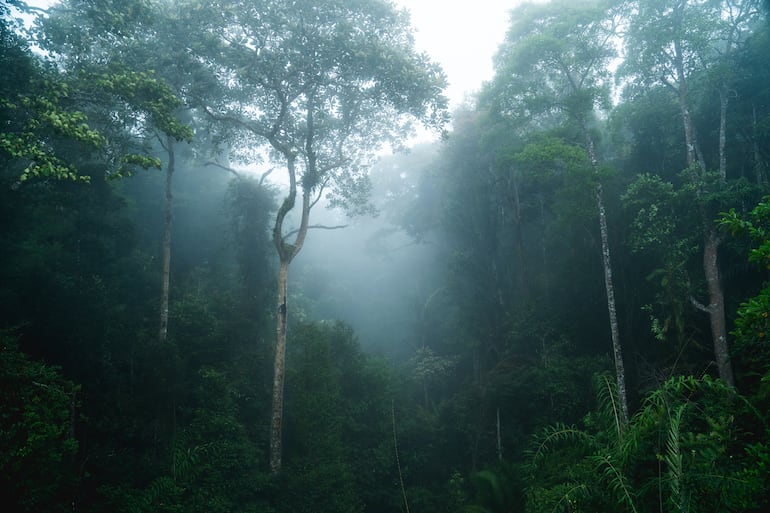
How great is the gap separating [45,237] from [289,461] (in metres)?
10.3

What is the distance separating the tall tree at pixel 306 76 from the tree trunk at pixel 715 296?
8.06 m

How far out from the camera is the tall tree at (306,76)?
10992mm

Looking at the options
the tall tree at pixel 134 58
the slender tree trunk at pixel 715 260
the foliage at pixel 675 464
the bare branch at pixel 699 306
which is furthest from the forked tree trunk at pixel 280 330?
the bare branch at pixel 699 306

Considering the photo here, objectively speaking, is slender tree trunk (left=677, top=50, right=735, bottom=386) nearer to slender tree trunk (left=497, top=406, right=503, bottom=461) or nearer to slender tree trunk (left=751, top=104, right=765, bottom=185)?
slender tree trunk (left=751, top=104, right=765, bottom=185)

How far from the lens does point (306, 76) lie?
1162 cm

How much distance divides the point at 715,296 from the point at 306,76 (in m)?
12.4

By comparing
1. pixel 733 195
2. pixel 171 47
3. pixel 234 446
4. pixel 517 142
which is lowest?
pixel 234 446

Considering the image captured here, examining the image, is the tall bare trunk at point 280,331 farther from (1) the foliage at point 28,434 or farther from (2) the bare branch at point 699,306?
(2) the bare branch at point 699,306

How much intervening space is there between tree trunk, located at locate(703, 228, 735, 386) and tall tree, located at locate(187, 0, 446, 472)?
8062 millimetres

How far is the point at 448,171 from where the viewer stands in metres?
21.1

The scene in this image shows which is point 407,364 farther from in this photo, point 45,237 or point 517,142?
point 45,237

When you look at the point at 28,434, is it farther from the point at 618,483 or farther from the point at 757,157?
the point at 757,157

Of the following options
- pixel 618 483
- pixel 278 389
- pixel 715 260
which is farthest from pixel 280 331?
pixel 715 260

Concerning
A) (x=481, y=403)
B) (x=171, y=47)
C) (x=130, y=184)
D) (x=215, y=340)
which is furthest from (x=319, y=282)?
(x=171, y=47)
